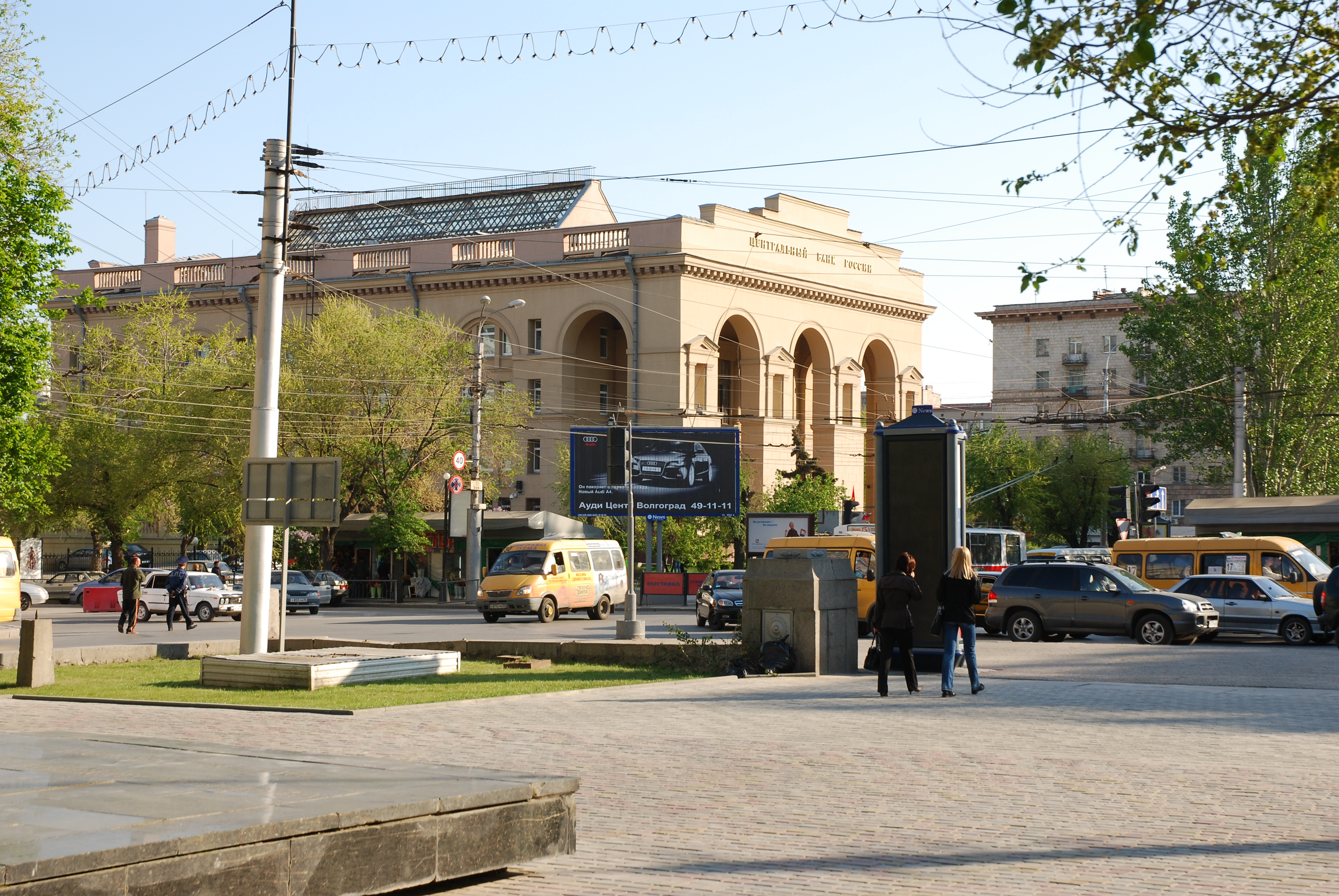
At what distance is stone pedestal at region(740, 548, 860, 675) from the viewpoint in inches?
712

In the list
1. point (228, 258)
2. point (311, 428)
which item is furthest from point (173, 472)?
point (228, 258)

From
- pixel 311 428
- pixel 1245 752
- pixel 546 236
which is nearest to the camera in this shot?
pixel 1245 752

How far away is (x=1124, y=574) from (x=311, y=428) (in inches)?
1355

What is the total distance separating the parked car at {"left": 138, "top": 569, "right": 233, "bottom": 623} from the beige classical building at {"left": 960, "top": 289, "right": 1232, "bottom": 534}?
65.0m

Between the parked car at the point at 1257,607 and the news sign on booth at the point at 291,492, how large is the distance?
60.7ft

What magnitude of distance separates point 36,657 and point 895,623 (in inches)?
413

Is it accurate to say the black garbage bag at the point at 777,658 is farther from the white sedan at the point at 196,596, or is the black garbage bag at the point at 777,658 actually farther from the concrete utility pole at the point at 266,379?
the white sedan at the point at 196,596

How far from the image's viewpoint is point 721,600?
106ft

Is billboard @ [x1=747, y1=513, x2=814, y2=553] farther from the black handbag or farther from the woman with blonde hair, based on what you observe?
the woman with blonde hair

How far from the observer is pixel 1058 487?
7862 cm

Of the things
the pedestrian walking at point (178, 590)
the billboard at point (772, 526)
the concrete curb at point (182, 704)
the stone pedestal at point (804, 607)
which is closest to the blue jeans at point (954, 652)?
the stone pedestal at point (804, 607)

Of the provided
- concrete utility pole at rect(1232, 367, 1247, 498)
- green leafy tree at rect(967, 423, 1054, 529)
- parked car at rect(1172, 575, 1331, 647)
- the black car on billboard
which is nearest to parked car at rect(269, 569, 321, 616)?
the black car on billboard

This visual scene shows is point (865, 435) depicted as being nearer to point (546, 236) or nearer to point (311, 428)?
point (546, 236)

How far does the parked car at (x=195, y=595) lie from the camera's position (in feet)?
133
